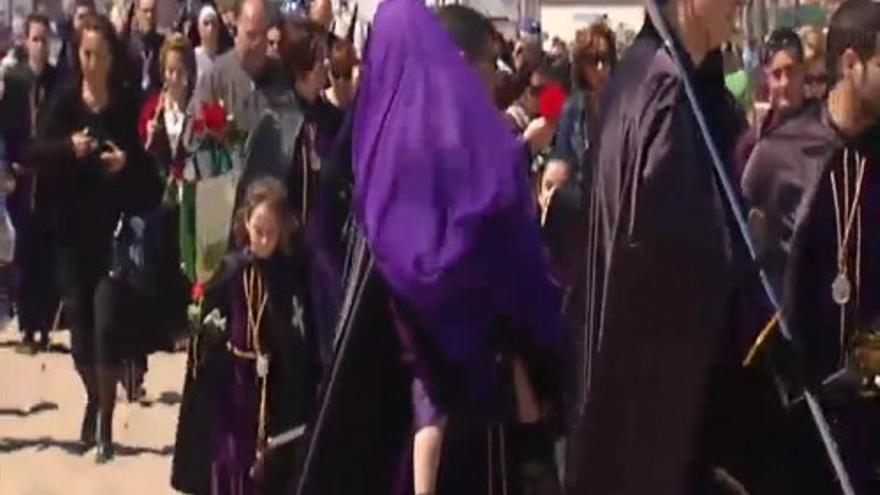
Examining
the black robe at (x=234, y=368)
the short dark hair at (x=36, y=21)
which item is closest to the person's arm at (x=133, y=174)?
the black robe at (x=234, y=368)

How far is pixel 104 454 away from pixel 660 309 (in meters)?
5.47

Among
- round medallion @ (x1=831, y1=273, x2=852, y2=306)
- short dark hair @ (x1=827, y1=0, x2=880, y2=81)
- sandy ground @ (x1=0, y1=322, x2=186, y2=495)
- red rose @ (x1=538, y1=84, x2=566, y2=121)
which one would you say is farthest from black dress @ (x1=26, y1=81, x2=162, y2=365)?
round medallion @ (x1=831, y1=273, x2=852, y2=306)

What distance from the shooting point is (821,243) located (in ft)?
21.0

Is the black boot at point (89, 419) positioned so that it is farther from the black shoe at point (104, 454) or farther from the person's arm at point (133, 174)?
the person's arm at point (133, 174)

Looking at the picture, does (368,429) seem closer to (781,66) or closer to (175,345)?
(781,66)

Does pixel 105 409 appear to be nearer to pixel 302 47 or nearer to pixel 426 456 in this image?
pixel 302 47

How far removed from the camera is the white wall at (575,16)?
25250 mm

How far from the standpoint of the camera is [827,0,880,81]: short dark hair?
6.48 meters

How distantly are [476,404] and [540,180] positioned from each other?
11.6 feet

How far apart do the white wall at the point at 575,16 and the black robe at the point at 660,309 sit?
64.1 feet

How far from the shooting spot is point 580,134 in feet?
29.2

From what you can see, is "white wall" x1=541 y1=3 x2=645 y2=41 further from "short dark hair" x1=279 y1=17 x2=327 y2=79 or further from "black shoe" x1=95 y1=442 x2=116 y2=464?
"short dark hair" x1=279 y1=17 x2=327 y2=79

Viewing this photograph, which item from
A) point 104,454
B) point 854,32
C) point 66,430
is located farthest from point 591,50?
point 854,32

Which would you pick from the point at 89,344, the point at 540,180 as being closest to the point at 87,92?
the point at 89,344
